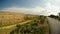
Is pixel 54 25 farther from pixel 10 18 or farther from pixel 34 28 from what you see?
pixel 10 18

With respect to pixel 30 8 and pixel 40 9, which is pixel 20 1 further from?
pixel 40 9

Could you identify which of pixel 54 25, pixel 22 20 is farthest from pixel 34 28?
pixel 54 25

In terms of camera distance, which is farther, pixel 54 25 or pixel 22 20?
pixel 54 25

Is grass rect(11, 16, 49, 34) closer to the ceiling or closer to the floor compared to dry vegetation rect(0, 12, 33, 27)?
closer to the floor

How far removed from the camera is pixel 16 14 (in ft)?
10.1

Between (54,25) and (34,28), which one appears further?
(54,25)

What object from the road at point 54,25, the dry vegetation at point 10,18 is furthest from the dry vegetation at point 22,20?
the road at point 54,25

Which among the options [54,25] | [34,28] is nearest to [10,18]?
[34,28]

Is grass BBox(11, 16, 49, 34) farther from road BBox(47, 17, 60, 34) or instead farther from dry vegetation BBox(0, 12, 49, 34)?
road BBox(47, 17, 60, 34)

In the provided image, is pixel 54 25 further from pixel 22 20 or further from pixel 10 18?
pixel 10 18

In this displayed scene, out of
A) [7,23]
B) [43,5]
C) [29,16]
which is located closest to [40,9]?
[43,5]

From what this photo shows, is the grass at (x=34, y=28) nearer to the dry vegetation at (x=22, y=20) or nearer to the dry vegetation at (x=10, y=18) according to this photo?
the dry vegetation at (x=22, y=20)

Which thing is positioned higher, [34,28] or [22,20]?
[22,20]

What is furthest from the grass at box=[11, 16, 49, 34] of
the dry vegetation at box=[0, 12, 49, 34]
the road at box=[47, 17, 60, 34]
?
the road at box=[47, 17, 60, 34]
